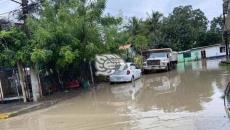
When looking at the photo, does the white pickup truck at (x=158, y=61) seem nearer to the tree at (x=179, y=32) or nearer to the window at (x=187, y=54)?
the tree at (x=179, y=32)

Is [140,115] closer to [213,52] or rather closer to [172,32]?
[172,32]

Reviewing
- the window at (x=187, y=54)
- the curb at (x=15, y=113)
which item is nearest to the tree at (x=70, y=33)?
the curb at (x=15, y=113)

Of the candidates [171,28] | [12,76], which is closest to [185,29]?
[171,28]

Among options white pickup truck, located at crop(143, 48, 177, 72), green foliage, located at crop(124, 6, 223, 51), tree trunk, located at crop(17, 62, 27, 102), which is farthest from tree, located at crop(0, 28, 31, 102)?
green foliage, located at crop(124, 6, 223, 51)

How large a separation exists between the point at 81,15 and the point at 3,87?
7458mm

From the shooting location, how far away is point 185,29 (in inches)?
2734

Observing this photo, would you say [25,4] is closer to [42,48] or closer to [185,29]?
[42,48]

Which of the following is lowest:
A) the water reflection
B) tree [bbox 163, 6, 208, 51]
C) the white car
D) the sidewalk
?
the sidewalk

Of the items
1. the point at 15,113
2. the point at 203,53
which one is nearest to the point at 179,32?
the point at 203,53

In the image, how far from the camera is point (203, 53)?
70.9 metres

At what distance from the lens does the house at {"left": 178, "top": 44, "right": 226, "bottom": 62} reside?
69062 mm

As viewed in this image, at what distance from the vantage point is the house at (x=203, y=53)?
6906cm

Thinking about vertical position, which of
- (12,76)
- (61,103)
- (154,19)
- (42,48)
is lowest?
(61,103)

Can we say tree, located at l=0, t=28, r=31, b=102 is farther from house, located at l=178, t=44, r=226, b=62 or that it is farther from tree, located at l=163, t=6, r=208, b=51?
house, located at l=178, t=44, r=226, b=62
